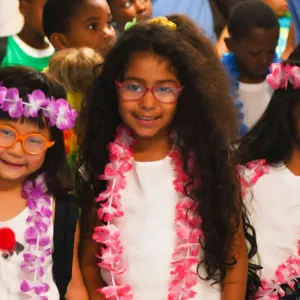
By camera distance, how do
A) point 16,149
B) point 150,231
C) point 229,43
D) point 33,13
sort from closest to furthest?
1. point 16,149
2. point 150,231
3. point 229,43
4. point 33,13

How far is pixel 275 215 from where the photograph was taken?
213 cm

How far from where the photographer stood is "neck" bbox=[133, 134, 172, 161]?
6.82 ft

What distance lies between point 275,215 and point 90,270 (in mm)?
588

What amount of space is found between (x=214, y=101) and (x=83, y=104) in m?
0.41

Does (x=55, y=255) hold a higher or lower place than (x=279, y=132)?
lower

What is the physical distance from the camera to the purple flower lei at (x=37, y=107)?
1.88 m

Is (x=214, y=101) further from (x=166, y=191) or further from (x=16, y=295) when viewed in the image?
(x=16, y=295)

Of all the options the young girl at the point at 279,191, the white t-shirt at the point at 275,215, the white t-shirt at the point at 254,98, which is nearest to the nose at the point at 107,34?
the white t-shirt at the point at 254,98

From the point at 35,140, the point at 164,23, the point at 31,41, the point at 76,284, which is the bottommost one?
the point at 76,284

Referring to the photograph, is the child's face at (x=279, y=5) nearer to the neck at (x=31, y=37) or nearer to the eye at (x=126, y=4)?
the eye at (x=126, y=4)

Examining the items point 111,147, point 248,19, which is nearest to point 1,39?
point 248,19

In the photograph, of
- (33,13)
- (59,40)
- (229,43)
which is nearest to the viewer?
(59,40)

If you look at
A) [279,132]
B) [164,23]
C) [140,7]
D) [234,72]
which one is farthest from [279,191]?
[140,7]

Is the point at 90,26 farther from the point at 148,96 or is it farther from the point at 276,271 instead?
the point at 276,271
